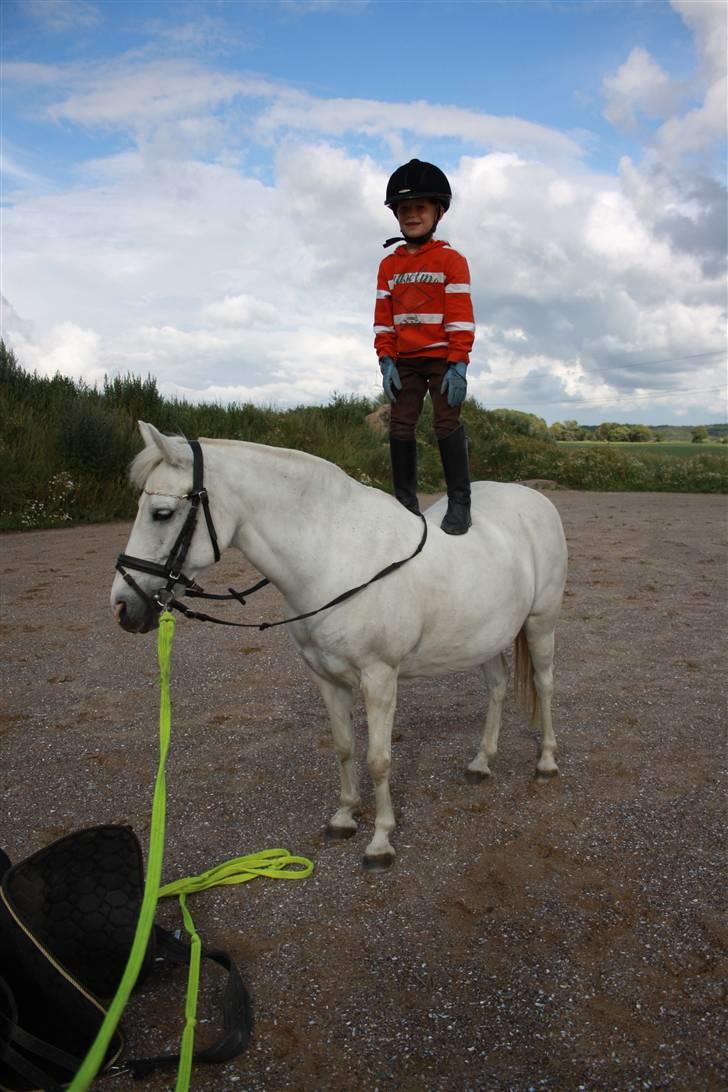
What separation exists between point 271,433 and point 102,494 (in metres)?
4.95

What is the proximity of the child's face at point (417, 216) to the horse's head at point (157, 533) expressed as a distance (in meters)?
1.86

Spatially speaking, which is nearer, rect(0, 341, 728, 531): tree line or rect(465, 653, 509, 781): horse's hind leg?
rect(465, 653, 509, 781): horse's hind leg

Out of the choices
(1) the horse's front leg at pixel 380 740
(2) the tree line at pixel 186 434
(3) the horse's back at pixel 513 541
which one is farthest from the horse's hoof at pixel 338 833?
(2) the tree line at pixel 186 434

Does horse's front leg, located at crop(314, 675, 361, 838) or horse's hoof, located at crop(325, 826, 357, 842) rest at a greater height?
horse's front leg, located at crop(314, 675, 361, 838)

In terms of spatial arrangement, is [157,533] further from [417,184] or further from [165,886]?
[417,184]

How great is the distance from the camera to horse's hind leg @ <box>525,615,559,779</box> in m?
4.23

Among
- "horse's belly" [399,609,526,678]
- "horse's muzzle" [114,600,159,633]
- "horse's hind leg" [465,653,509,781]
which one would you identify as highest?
"horse's muzzle" [114,600,159,633]

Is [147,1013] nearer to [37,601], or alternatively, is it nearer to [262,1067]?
[262,1067]

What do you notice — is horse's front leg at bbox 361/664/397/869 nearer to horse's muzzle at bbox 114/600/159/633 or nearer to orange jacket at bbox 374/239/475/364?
horse's muzzle at bbox 114/600/159/633

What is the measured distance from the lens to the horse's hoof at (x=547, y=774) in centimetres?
417

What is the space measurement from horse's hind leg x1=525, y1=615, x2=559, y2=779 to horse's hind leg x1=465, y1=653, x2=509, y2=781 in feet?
0.67

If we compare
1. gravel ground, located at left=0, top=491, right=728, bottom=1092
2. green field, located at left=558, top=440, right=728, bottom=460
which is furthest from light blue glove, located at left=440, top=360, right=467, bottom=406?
green field, located at left=558, top=440, right=728, bottom=460

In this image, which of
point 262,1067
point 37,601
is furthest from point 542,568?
point 37,601

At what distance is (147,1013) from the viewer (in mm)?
2502
